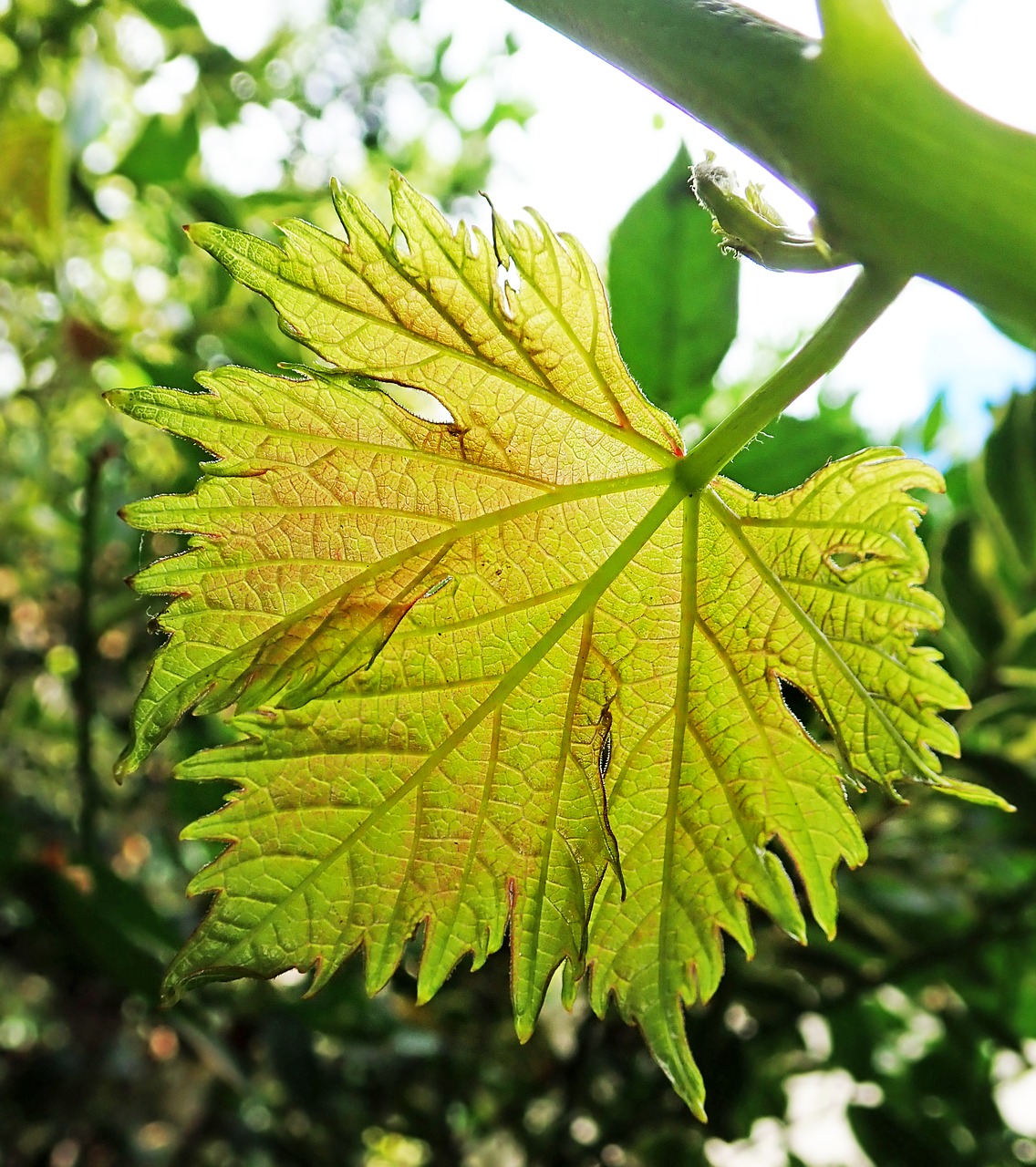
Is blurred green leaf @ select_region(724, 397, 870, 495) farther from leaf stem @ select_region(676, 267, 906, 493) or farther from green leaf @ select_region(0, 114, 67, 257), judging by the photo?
green leaf @ select_region(0, 114, 67, 257)

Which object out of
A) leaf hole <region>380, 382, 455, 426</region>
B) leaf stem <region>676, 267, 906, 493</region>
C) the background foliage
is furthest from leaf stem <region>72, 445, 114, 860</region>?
leaf stem <region>676, 267, 906, 493</region>

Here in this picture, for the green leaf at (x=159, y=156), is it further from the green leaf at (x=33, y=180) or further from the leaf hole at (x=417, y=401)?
the leaf hole at (x=417, y=401)

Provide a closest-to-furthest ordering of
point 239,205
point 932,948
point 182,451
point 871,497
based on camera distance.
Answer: point 871,497, point 182,451, point 932,948, point 239,205

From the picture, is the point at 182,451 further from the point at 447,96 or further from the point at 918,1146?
the point at 447,96

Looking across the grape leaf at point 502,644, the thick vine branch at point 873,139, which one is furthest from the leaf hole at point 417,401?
the thick vine branch at point 873,139

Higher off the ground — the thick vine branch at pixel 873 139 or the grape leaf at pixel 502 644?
the thick vine branch at pixel 873 139

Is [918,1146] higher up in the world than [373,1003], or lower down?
higher up

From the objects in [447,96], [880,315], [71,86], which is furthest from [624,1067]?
[447,96]
